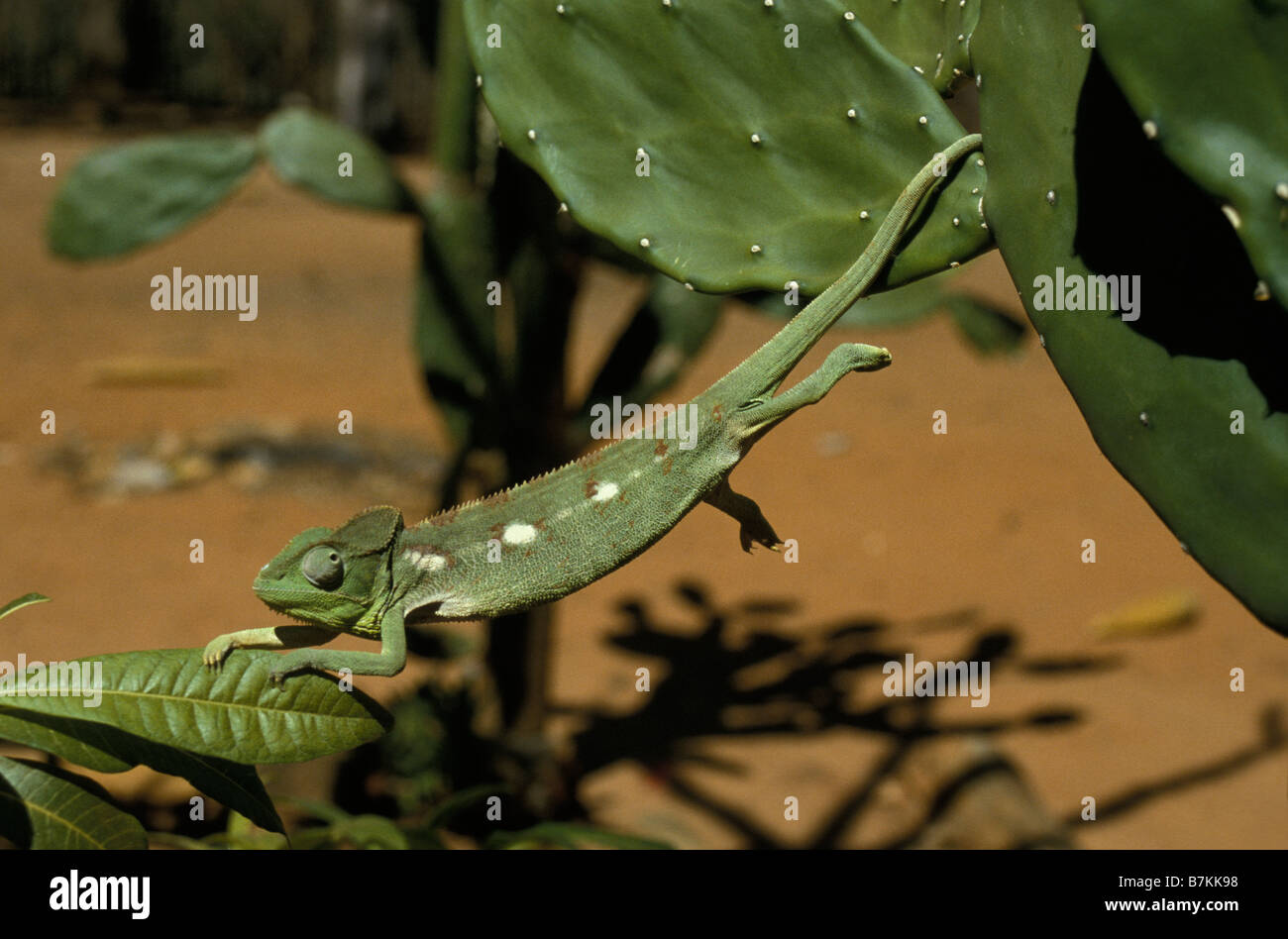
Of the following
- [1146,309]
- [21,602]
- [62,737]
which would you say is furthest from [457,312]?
[1146,309]

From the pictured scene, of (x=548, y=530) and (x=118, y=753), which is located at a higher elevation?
(x=548, y=530)

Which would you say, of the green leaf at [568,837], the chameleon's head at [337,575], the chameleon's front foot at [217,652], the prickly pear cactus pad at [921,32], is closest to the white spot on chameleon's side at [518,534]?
the chameleon's head at [337,575]

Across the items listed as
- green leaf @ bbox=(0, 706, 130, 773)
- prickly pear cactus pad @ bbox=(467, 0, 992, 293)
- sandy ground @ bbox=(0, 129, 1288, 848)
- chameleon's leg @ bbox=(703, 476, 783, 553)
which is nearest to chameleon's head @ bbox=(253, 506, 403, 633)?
green leaf @ bbox=(0, 706, 130, 773)

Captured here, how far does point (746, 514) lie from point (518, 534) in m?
0.35

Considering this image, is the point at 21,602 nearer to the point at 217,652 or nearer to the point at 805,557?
the point at 217,652

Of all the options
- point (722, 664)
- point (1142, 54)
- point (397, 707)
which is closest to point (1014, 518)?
point (722, 664)

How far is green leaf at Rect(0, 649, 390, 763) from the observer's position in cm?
136

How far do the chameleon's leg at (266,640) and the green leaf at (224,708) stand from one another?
0.02 metres

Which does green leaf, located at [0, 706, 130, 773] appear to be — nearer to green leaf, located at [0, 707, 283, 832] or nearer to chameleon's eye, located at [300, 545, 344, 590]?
green leaf, located at [0, 707, 283, 832]

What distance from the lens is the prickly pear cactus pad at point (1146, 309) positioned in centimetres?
126

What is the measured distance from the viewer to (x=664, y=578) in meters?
5.08

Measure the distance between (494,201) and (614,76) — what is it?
196cm

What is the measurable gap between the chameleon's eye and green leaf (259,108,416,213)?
2178 millimetres

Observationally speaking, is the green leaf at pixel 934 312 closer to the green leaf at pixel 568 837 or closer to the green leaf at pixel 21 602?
the green leaf at pixel 568 837
